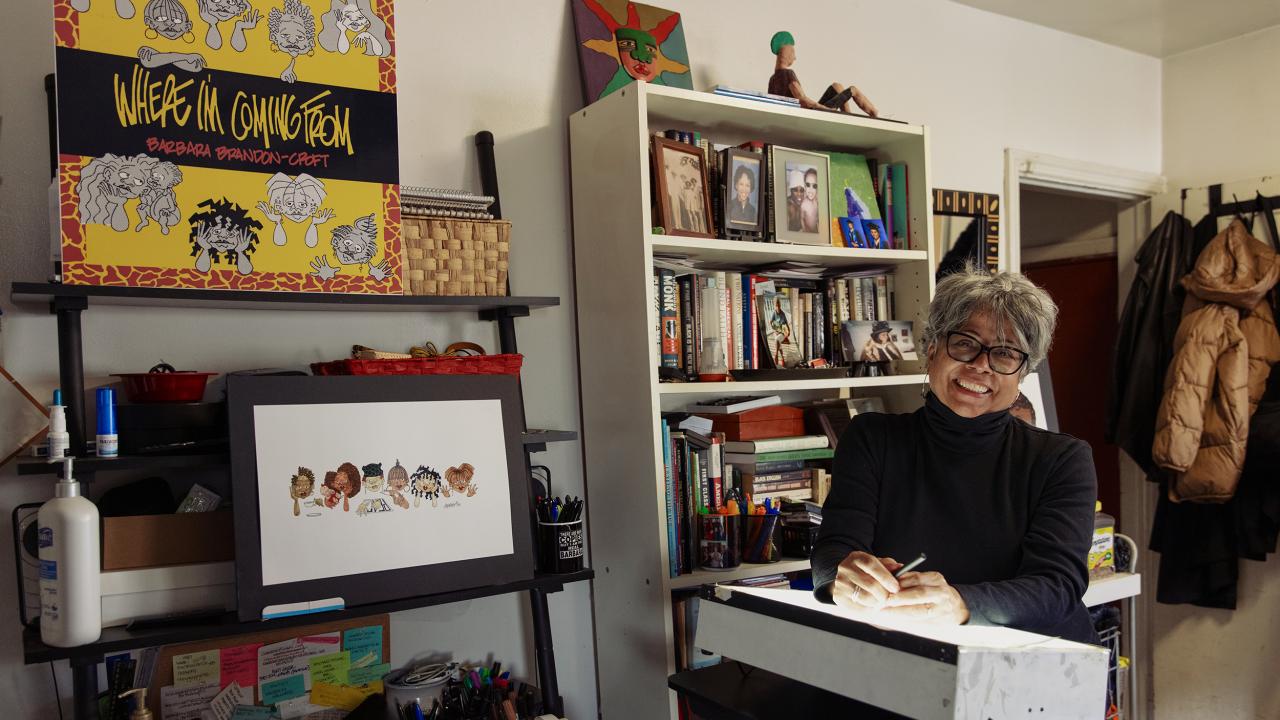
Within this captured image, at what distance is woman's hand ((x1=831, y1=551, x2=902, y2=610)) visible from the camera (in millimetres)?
1387

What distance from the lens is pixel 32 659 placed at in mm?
1366

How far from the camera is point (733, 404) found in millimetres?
2320

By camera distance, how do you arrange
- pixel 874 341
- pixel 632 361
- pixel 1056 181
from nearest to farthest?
pixel 632 361
pixel 874 341
pixel 1056 181

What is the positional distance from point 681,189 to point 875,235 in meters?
0.63

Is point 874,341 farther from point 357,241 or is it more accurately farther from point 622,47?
point 357,241

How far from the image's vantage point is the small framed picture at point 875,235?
8.07ft

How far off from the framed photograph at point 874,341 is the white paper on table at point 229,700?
1.58 meters

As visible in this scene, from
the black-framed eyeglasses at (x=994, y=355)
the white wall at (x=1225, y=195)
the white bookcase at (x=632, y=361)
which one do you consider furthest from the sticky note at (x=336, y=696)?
the white wall at (x=1225, y=195)

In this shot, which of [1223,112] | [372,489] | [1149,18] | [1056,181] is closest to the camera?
[372,489]

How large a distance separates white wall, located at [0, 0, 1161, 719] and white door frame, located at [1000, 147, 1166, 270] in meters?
0.06

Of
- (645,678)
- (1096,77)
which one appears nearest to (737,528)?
(645,678)

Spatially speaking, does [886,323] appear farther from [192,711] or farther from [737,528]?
[192,711]

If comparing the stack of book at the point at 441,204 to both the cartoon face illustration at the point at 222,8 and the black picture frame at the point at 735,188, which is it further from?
the black picture frame at the point at 735,188

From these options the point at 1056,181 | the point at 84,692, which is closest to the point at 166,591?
the point at 84,692
